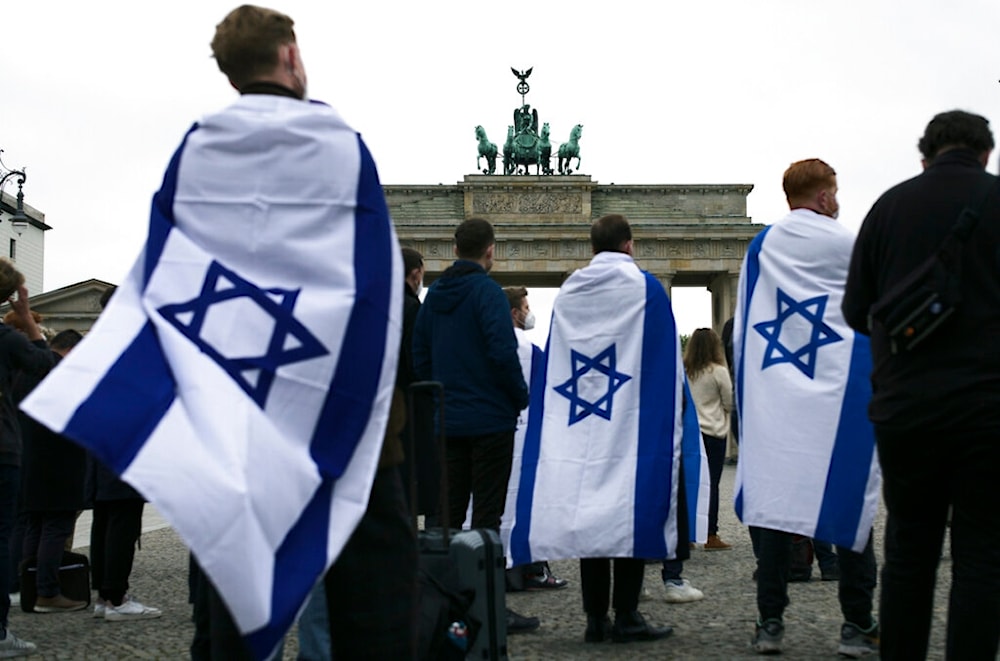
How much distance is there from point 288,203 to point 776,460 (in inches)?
125

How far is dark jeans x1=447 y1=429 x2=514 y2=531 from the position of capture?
6.34m

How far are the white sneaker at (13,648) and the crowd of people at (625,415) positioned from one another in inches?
0.4

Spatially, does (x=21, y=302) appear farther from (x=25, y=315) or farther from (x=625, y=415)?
(x=625, y=415)

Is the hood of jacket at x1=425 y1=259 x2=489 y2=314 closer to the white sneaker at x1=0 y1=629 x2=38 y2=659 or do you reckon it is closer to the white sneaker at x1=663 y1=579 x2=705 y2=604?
the white sneaker at x1=663 y1=579 x2=705 y2=604

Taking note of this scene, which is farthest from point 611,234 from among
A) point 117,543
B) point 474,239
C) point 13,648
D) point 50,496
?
point 50,496

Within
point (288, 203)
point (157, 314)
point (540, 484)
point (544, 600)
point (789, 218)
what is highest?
point (789, 218)

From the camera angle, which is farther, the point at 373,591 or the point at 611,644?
the point at 611,644

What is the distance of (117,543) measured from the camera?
23.2 feet

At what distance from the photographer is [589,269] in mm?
6090

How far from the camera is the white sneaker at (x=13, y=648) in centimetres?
591

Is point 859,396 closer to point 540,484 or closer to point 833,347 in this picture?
point 833,347

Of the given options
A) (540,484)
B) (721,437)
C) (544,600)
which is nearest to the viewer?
(540,484)

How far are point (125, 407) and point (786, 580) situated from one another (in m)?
3.54

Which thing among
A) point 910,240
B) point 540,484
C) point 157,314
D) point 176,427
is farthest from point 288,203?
point 540,484
